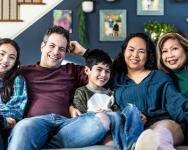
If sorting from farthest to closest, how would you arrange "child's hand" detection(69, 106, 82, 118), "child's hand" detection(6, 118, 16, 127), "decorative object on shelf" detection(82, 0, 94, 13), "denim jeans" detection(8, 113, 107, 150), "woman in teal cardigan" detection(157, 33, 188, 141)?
"decorative object on shelf" detection(82, 0, 94, 13) < "woman in teal cardigan" detection(157, 33, 188, 141) < "child's hand" detection(69, 106, 82, 118) < "child's hand" detection(6, 118, 16, 127) < "denim jeans" detection(8, 113, 107, 150)

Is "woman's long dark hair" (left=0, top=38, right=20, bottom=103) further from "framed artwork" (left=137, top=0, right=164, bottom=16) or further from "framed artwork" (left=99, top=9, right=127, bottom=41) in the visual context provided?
"framed artwork" (left=137, top=0, right=164, bottom=16)

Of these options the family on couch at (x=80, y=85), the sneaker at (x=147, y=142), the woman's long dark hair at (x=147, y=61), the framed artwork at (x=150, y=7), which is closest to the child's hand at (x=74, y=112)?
the family on couch at (x=80, y=85)

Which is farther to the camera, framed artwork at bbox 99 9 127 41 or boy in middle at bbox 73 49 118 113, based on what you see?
framed artwork at bbox 99 9 127 41

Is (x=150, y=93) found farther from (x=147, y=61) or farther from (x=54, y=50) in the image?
(x=54, y=50)

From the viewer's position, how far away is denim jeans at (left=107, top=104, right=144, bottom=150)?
5.71 ft

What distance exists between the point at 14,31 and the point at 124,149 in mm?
4136

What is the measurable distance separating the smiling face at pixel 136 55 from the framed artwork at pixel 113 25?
3.38 meters

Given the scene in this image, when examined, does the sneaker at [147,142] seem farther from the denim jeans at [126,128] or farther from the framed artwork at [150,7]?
the framed artwork at [150,7]

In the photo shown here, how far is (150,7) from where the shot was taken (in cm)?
562

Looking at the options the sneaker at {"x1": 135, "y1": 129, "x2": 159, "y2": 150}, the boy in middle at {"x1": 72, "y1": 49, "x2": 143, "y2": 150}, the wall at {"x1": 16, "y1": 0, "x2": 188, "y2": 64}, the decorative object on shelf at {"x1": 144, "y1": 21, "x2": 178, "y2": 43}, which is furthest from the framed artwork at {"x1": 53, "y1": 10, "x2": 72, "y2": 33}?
the sneaker at {"x1": 135, "y1": 129, "x2": 159, "y2": 150}

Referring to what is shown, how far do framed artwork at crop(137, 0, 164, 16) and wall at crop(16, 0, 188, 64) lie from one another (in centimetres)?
6

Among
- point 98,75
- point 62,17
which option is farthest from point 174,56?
point 62,17

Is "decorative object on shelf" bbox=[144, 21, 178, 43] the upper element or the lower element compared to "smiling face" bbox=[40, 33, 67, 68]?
upper

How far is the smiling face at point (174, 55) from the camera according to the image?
7.18ft
